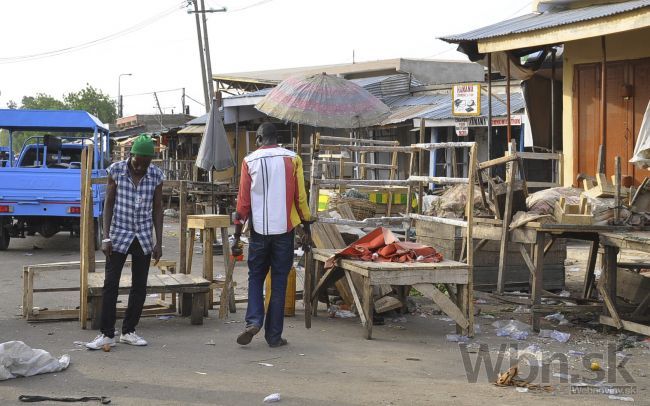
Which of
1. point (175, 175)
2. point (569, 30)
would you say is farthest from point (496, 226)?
point (175, 175)

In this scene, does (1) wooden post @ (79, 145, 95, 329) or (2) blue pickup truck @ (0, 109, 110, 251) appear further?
(2) blue pickup truck @ (0, 109, 110, 251)

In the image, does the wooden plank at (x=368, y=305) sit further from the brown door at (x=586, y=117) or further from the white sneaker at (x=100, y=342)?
the brown door at (x=586, y=117)

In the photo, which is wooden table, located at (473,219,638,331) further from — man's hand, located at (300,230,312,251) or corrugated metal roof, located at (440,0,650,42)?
corrugated metal roof, located at (440,0,650,42)

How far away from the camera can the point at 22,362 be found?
19.3ft

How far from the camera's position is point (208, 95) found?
95.7ft

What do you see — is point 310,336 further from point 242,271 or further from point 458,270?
point 242,271

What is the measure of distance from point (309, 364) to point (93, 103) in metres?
71.5

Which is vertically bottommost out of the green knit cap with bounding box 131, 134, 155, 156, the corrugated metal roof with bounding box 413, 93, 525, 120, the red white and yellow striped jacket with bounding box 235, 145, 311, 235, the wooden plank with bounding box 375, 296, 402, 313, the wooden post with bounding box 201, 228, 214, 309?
the wooden plank with bounding box 375, 296, 402, 313

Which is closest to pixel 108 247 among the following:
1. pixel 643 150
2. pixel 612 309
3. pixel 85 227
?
pixel 85 227

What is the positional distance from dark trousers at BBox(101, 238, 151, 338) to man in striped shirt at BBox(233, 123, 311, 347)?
0.86 metres

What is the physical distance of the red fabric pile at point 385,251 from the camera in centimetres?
788

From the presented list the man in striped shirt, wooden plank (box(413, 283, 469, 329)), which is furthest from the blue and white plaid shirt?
wooden plank (box(413, 283, 469, 329))

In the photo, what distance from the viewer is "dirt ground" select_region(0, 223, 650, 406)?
220 inches

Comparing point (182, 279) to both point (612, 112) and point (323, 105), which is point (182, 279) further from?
point (612, 112)
